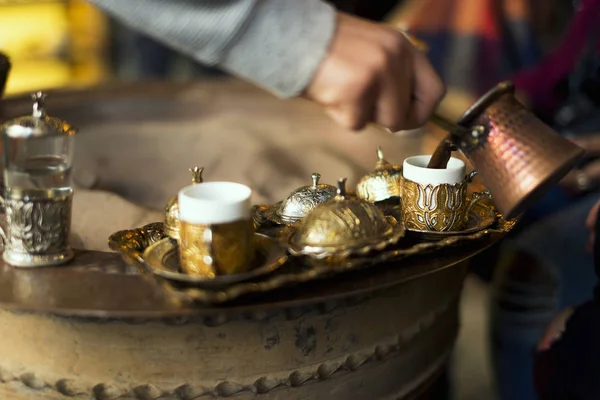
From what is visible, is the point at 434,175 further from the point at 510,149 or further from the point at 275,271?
the point at 275,271

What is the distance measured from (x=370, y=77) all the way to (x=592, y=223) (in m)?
0.71

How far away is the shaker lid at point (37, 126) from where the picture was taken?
836 millimetres

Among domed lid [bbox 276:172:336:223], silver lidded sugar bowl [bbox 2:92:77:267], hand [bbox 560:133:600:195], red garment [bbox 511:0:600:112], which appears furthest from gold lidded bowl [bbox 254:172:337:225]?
red garment [bbox 511:0:600:112]

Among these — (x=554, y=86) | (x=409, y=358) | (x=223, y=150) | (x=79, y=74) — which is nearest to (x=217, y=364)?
(x=409, y=358)

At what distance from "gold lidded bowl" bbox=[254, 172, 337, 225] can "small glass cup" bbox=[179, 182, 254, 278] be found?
0.15 metres

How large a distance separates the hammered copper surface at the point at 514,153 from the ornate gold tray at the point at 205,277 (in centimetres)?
28

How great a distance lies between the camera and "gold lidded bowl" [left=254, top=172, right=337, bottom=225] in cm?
94

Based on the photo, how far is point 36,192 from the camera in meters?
0.83

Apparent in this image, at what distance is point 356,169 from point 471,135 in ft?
1.53

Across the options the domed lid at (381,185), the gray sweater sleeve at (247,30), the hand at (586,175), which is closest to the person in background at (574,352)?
the hand at (586,175)

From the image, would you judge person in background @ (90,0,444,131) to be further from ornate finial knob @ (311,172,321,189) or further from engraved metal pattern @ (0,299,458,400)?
engraved metal pattern @ (0,299,458,400)

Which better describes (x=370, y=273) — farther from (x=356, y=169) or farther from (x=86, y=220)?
(x=356, y=169)

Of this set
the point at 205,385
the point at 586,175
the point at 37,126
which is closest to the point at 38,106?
the point at 37,126

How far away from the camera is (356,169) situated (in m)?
1.38
